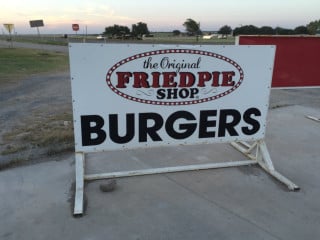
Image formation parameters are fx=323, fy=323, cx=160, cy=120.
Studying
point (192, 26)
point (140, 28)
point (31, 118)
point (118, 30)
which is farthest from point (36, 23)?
point (192, 26)

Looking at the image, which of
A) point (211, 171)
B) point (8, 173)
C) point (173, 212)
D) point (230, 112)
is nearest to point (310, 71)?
point (230, 112)

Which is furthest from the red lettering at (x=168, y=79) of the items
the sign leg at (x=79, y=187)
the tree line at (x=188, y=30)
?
the tree line at (x=188, y=30)

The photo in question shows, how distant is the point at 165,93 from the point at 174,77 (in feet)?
0.66

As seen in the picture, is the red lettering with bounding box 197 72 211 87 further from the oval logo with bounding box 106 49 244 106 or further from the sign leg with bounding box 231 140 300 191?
the sign leg with bounding box 231 140 300 191

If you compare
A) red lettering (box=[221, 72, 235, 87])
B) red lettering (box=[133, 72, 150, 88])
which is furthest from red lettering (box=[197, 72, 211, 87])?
red lettering (box=[133, 72, 150, 88])

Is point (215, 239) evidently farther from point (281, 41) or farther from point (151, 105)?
point (281, 41)

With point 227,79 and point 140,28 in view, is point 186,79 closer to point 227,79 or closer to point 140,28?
point 227,79

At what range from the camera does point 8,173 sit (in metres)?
3.82

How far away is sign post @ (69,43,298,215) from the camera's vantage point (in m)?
3.31

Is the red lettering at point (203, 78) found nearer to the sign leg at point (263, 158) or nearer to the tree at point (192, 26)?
the sign leg at point (263, 158)

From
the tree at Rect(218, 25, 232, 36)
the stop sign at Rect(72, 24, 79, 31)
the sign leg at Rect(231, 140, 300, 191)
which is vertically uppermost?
the tree at Rect(218, 25, 232, 36)

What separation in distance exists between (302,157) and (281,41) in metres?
1.73

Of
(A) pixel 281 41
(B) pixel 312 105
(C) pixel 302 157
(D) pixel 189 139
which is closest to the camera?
(D) pixel 189 139

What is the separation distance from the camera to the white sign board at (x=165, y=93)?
10.9ft
